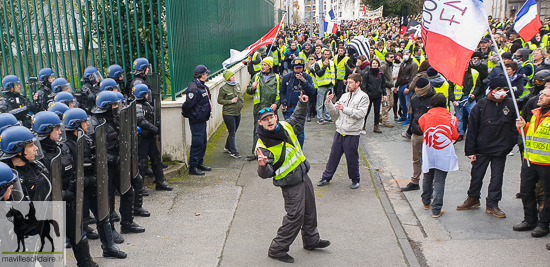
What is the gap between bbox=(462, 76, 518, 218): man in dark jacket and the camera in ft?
20.3

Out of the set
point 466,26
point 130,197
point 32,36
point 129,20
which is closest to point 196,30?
point 129,20

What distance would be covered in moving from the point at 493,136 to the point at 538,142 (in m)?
0.70

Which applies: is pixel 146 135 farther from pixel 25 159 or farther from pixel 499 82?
pixel 499 82

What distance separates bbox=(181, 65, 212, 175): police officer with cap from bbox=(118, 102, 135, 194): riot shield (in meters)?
2.46

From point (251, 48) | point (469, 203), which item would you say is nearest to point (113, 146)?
point (251, 48)

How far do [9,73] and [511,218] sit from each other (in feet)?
27.7

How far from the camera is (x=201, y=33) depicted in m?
11.0

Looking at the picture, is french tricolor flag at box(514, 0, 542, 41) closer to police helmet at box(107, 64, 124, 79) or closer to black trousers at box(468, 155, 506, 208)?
black trousers at box(468, 155, 506, 208)

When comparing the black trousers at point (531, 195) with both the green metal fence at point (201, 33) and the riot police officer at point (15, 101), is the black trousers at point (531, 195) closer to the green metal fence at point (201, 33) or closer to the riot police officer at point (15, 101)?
the green metal fence at point (201, 33)

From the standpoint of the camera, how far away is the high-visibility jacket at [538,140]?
5.47 meters

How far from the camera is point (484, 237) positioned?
580 cm

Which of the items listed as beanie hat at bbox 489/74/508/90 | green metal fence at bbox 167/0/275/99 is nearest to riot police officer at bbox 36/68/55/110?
green metal fence at bbox 167/0/275/99

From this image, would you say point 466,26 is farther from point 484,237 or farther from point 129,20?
point 129,20

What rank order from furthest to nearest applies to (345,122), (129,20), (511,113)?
(129,20), (345,122), (511,113)
